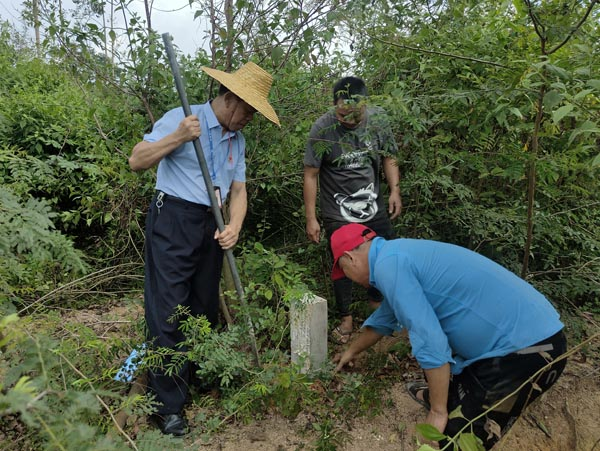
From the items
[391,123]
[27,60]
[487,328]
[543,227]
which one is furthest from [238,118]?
[27,60]

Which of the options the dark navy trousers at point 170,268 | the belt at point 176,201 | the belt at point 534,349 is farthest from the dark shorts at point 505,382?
the belt at point 176,201

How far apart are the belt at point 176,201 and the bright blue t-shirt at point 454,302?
98 centimetres

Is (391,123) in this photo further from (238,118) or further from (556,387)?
(556,387)

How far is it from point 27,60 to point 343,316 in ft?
29.9

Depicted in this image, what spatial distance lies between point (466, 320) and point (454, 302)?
0.33 ft

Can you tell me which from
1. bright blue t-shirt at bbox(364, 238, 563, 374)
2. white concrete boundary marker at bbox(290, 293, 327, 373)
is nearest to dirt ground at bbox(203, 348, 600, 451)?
white concrete boundary marker at bbox(290, 293, 327, 373)

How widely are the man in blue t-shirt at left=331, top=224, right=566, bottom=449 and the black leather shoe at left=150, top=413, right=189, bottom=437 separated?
1.27m

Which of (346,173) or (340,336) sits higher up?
(346,173)

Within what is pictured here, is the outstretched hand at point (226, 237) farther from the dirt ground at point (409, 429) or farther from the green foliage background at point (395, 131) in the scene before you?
the dirt ground at point (409, 429)

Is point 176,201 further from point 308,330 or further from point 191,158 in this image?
point 308,330

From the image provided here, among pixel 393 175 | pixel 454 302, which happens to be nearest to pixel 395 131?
pixel 393 175

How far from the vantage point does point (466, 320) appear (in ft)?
6.66

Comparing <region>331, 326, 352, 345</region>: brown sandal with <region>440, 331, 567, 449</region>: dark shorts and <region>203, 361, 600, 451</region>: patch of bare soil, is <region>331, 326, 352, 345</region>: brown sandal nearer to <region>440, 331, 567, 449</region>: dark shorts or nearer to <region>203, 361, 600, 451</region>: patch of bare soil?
<region>203, 361, 600, 451</region>: patch of bare soil

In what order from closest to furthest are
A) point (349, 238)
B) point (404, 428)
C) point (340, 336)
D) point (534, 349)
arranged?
1. point (534, 349)
2. point (349, 238)
3. point (404, 428)
4. point (340, 336)
